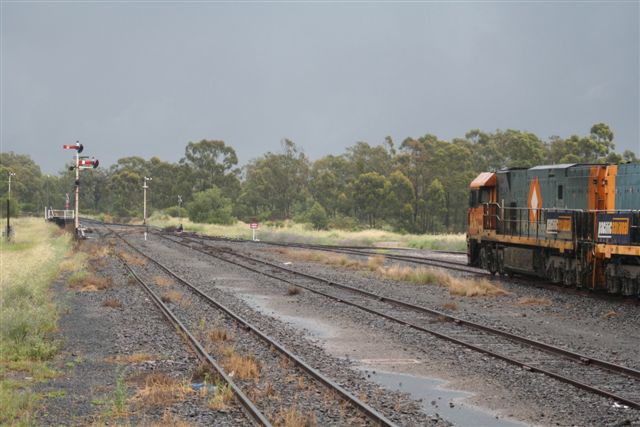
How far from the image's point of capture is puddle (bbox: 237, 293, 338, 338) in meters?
13.4

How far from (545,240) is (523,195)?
289 centimetres

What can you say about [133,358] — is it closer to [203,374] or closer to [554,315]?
[203,374]

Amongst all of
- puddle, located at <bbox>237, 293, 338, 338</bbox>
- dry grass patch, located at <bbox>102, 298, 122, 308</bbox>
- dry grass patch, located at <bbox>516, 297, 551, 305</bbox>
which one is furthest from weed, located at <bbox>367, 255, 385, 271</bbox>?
dry grass patch, located at <bbox>102, 298, 122, 308</bbox>

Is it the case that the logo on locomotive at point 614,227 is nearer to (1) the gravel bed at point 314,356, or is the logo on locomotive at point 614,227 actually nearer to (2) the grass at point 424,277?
(2) the grass at point 424,277

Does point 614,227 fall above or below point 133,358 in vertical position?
above

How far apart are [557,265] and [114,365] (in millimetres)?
13522

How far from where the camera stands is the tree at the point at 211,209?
93.1m

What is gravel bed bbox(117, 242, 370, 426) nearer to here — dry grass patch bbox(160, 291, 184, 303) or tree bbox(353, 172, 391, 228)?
dry grass patch bbox(160, 291, 184, 303)

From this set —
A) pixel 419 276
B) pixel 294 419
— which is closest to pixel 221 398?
pixel 294 419

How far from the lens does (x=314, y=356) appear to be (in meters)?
10.9

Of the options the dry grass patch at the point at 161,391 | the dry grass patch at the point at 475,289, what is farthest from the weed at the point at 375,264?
Result: the dry grass patch at the point at 161,391

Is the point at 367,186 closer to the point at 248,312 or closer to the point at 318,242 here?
the point at 318,242

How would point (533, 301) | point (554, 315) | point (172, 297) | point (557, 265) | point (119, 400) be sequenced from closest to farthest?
point (119, 400) < point (554, 315) < point (533, 301) < point (172, 297) < point (557, 265)

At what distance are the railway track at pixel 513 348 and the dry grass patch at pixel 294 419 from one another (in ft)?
11.7
